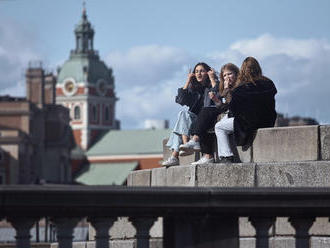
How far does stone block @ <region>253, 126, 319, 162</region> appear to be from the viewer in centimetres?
1083

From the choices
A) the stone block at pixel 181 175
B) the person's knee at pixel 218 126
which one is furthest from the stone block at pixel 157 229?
the person's knee at pixel 218 126

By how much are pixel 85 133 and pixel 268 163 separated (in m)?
138

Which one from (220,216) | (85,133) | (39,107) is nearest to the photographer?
(220,216)

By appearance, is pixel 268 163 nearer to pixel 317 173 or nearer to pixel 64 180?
pixel 317 173

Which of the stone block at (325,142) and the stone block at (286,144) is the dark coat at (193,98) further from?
the stone block at (325,142)

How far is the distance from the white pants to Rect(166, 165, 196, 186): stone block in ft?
1.12

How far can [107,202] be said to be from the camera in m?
7.70

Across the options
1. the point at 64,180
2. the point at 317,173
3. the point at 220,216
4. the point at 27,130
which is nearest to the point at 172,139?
the point at 317,173

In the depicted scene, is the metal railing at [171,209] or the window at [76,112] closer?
the metal railing at [171,209]

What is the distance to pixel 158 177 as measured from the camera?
43.3 ft

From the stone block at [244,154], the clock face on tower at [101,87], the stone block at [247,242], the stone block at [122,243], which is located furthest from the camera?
the clock face on tower at [101,87]

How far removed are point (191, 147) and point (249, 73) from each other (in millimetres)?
1234

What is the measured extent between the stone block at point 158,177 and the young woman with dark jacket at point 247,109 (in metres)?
1.68

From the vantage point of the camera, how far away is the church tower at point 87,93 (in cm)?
15088
